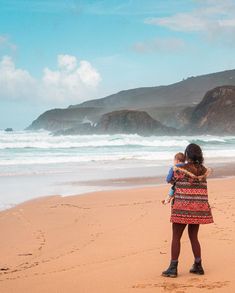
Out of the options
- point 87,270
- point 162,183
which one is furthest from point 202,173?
point 162,183

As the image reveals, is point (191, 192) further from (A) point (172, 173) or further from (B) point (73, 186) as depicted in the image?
(B) point (73, 186)

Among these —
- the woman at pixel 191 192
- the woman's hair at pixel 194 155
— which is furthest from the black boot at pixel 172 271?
→ the woman's hair at pixel 194 155

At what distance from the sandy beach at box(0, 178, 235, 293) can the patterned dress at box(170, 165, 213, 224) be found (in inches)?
25.8

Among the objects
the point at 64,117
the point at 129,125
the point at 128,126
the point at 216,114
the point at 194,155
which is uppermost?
the point at 64,117

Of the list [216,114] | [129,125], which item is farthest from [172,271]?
[216,114]

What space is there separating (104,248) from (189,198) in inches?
85.4

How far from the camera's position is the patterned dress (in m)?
5.78

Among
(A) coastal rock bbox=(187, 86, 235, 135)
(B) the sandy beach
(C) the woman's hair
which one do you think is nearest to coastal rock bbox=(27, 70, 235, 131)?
(A) coastal rock bbox=(187, 86, 235, 135)

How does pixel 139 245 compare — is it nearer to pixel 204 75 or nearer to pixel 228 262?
pixel 228 262

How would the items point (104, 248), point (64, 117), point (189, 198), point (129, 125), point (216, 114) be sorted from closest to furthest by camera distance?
1. point (189, 198)
2. point (104, 248)
3. point (129, 125)
4. point (216, 114)
5. point (64, 117)

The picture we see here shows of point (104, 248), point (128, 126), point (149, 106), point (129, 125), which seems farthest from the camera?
point (149, 106)

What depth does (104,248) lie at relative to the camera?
7520mm

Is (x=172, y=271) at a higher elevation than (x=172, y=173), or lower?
lower

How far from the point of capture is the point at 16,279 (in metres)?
6.17
